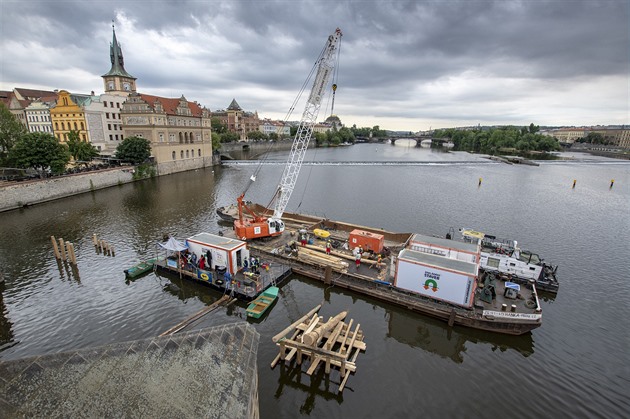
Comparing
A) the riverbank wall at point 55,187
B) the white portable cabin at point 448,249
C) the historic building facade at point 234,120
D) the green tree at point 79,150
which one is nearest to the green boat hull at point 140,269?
the white portable cabin at point 448,249

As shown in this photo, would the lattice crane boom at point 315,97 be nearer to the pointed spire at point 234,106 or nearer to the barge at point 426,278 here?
the barge at point 426,278

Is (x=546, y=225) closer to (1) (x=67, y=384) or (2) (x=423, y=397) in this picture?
(2) (x=423, y=397)

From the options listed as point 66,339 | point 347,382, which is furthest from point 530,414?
point 66,339

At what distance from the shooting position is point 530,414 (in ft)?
48.0

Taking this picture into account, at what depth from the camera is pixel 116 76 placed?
281ft

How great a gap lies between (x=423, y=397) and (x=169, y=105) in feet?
265

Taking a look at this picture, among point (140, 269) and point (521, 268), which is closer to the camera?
point (521, 268)

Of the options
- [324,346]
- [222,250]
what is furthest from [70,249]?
[324,346]

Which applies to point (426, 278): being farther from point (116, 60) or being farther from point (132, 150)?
point (116, 60)

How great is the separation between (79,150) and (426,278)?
224 feet

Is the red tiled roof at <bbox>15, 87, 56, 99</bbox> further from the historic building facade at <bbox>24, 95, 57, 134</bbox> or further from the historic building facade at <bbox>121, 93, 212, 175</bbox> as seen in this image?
the historic building facade at <bbox>121, 93, 212, 175</bbox>

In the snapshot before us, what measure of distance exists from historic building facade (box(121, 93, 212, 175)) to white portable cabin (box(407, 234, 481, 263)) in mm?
65791

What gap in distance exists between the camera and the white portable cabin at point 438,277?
2003 centimetres

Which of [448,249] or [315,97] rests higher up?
[315,97]
